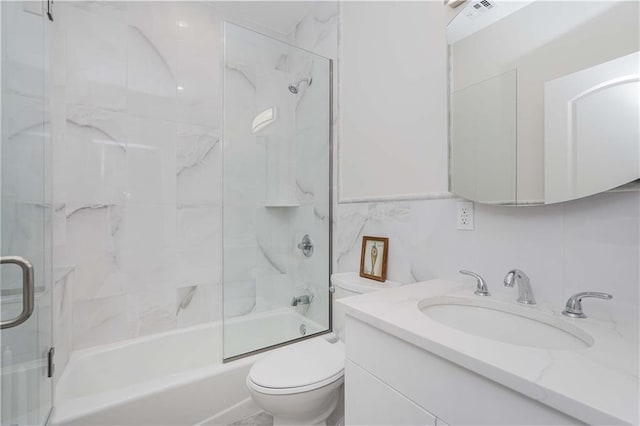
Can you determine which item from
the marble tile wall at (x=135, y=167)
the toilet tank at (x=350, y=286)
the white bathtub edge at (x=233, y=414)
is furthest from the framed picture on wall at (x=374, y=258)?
the marble tile wall at (x=135, y=167)

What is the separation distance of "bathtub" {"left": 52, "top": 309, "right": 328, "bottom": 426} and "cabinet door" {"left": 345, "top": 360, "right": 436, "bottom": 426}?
83cm

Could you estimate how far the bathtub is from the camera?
1.22m

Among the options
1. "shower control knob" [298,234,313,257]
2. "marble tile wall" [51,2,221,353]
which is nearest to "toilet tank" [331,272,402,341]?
"shower control knob" [298,234,313,257]

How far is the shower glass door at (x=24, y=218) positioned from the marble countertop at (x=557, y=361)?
101 centimetres

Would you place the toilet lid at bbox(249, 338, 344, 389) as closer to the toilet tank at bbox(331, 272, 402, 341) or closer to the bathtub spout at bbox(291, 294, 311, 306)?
the toilet tank at bbox(331, 272, 402, 341)

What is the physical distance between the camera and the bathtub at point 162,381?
1.22 meters

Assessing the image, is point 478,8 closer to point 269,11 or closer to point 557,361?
point 557,361

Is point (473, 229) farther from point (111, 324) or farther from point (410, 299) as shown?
point (111, 324)

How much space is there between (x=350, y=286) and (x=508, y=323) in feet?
2.30

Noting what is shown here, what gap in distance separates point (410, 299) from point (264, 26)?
2421 mm

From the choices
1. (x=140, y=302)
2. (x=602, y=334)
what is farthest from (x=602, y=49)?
(x=140, y=302)

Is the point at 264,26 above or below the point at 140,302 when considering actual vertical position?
above

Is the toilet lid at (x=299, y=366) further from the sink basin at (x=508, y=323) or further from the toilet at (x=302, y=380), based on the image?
the sink basin at (x=508, y=323)

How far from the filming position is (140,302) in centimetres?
188
